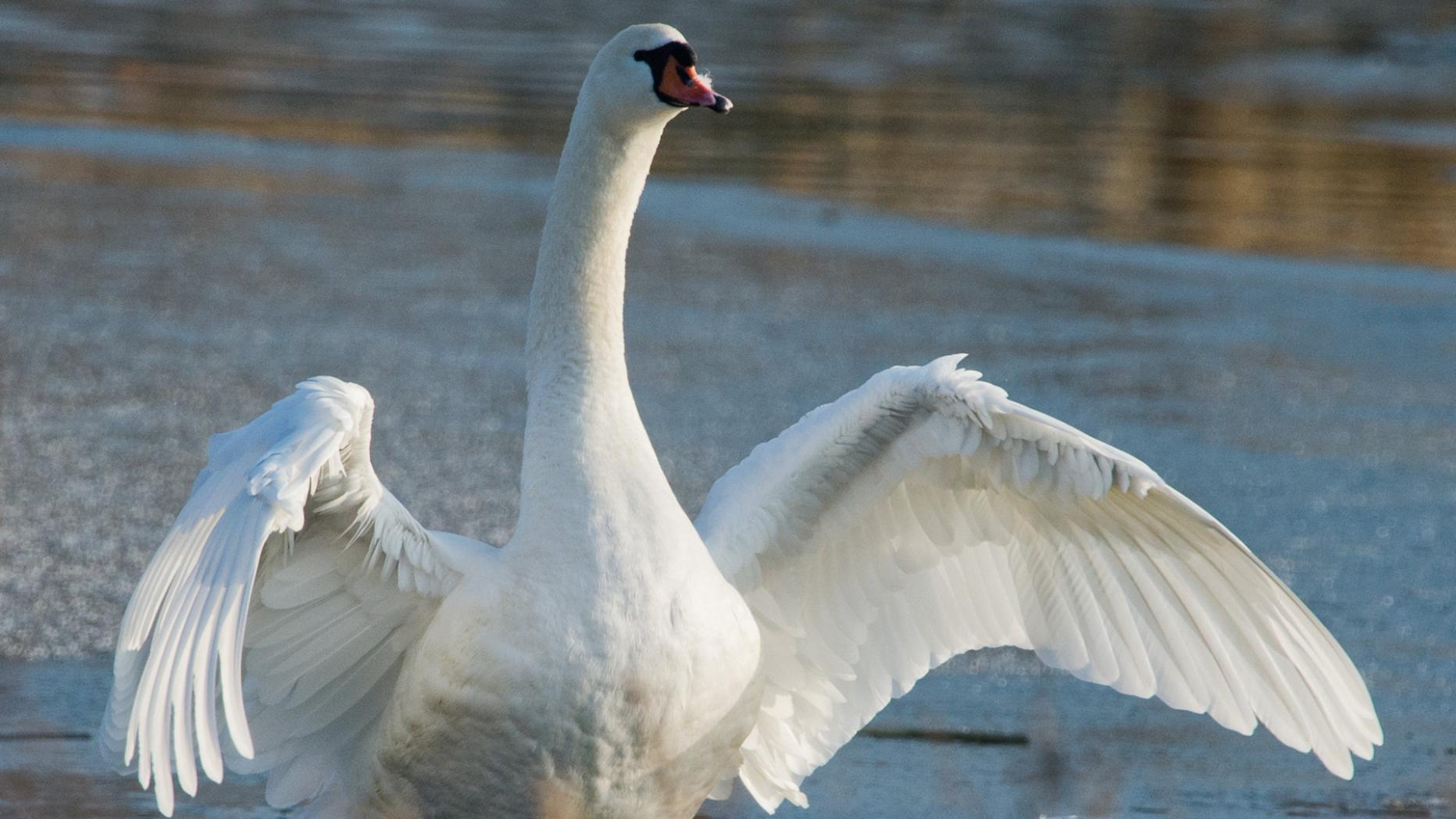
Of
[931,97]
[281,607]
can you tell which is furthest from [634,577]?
[931,97]

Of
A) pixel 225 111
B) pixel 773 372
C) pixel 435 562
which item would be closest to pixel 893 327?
pixel 773 372

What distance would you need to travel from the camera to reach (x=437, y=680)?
166 inches

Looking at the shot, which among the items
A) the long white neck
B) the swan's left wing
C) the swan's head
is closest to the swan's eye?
the swan's head

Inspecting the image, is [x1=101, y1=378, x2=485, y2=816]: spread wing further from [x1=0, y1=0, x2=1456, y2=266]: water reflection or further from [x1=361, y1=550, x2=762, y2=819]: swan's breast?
[x1=0, y1=0, x2=1456, y2=266]: water reflection

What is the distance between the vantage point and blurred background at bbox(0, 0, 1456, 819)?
572 cm

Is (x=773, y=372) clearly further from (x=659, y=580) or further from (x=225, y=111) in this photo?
(x=225, y=111)

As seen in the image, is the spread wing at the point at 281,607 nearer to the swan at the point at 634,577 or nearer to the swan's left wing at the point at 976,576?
the swan at the point at 634,577

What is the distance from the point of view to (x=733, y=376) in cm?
859

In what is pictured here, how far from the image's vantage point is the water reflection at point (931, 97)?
495 inches

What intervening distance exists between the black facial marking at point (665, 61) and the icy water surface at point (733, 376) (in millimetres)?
1664

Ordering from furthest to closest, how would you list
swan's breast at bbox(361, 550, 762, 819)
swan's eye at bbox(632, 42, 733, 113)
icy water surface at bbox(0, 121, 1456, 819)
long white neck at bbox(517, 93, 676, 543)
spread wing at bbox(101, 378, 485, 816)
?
icy water surface at bbox(0, 121, 1456, 819), long white neck at bbox(517, 93, 676, 543), swan's eye at bbox(632, 42, 733, 113), swan's breast at bbox(361, 550, 762, 819), spread wing at bbox(101, 378, 485, 816)

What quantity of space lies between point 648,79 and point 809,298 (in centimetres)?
572

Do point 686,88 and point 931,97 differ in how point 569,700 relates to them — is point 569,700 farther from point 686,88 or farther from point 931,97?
point 931,97

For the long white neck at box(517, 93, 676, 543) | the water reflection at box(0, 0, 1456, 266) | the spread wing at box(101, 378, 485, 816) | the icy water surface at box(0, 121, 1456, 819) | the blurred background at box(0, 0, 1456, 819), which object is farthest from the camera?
the water reflection at box(0, 0, 1456, 266)
